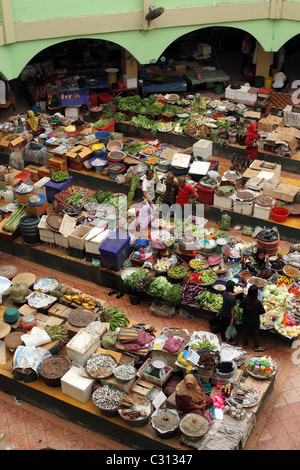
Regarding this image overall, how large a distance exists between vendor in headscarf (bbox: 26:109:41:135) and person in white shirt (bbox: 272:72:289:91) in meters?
7.94

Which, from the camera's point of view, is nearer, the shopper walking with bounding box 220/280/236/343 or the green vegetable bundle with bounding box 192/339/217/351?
the green vegetable bundle with bounding box 192/339/217/351

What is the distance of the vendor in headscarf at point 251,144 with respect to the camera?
14.4 meters

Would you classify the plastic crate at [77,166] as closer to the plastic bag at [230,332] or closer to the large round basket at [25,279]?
the large round basket at [25,279]

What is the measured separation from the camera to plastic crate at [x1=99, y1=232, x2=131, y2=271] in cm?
1155

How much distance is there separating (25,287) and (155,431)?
162 inches

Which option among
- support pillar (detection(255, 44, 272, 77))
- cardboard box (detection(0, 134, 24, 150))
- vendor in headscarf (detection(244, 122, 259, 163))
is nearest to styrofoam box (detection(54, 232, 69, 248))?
cardboard box (detection(0, 134, 24, 150))

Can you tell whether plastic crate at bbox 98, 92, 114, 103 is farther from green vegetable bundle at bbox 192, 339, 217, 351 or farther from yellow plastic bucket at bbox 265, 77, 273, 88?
green vegetable bundle at bbox 192, 339, 217, 351

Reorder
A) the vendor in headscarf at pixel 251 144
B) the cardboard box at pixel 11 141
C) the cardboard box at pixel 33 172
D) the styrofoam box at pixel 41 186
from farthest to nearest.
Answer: the cardboard box at pixel 11 141, the cardboard box at pixel 33 172, the vendor in headscarf at pixel 251 144, the styrofoam box at pixel 41 186

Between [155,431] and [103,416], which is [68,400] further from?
[155,431]

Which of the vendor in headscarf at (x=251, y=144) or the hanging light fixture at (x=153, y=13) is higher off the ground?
the hanging light fixture at (x=153, y=13)

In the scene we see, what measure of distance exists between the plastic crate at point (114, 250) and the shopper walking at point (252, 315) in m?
2.82

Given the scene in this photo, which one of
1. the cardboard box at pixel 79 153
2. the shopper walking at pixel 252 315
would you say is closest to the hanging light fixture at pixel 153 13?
the cardboard box at pixel 79 153

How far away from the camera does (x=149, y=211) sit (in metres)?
12.7

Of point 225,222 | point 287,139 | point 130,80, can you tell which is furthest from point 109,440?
point 130,80
